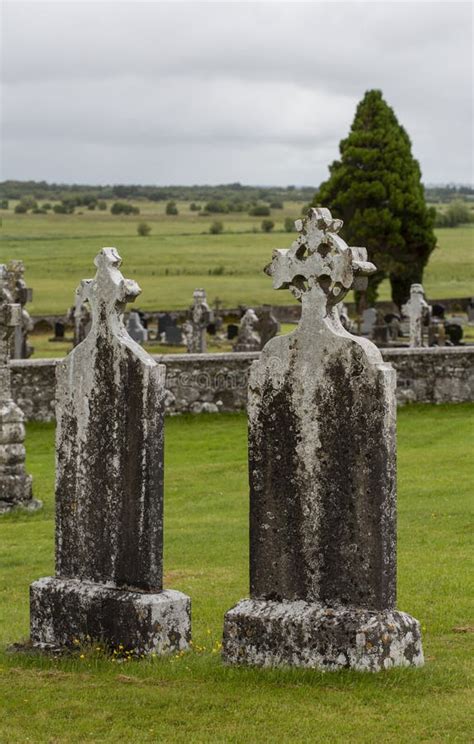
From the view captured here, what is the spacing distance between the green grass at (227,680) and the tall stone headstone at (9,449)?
5.43 ft

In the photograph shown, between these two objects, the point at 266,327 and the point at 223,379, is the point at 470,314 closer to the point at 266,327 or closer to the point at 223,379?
the point at 266,327

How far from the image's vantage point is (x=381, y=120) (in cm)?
5984

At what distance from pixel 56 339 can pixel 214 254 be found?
6564 centimetres

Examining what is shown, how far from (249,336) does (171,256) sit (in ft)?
239

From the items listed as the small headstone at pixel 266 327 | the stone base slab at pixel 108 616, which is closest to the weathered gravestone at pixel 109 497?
the stone base slab at pixel 108 616

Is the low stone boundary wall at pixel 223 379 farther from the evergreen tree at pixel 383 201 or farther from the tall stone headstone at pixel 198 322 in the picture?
the evergreen tree at pixel 383 201

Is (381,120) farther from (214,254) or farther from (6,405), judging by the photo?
(214,254)

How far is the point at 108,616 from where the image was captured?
10914 millimetres

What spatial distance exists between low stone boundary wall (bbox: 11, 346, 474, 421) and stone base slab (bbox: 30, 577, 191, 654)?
1689cm

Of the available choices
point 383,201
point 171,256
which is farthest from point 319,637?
point 171,256

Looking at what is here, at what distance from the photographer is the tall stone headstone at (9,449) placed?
21000 mm

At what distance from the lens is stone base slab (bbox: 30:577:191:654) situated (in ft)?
35.2

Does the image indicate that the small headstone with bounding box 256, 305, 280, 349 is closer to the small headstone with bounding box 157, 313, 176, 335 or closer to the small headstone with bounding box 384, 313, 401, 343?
the small headstone with bounding box 384, 313, 401, 343

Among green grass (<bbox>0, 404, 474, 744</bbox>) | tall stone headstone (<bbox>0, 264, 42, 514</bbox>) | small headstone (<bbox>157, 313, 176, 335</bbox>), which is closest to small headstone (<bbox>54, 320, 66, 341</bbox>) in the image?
small headstone (<bbox>157, 313, 176, 335</bbox>)
